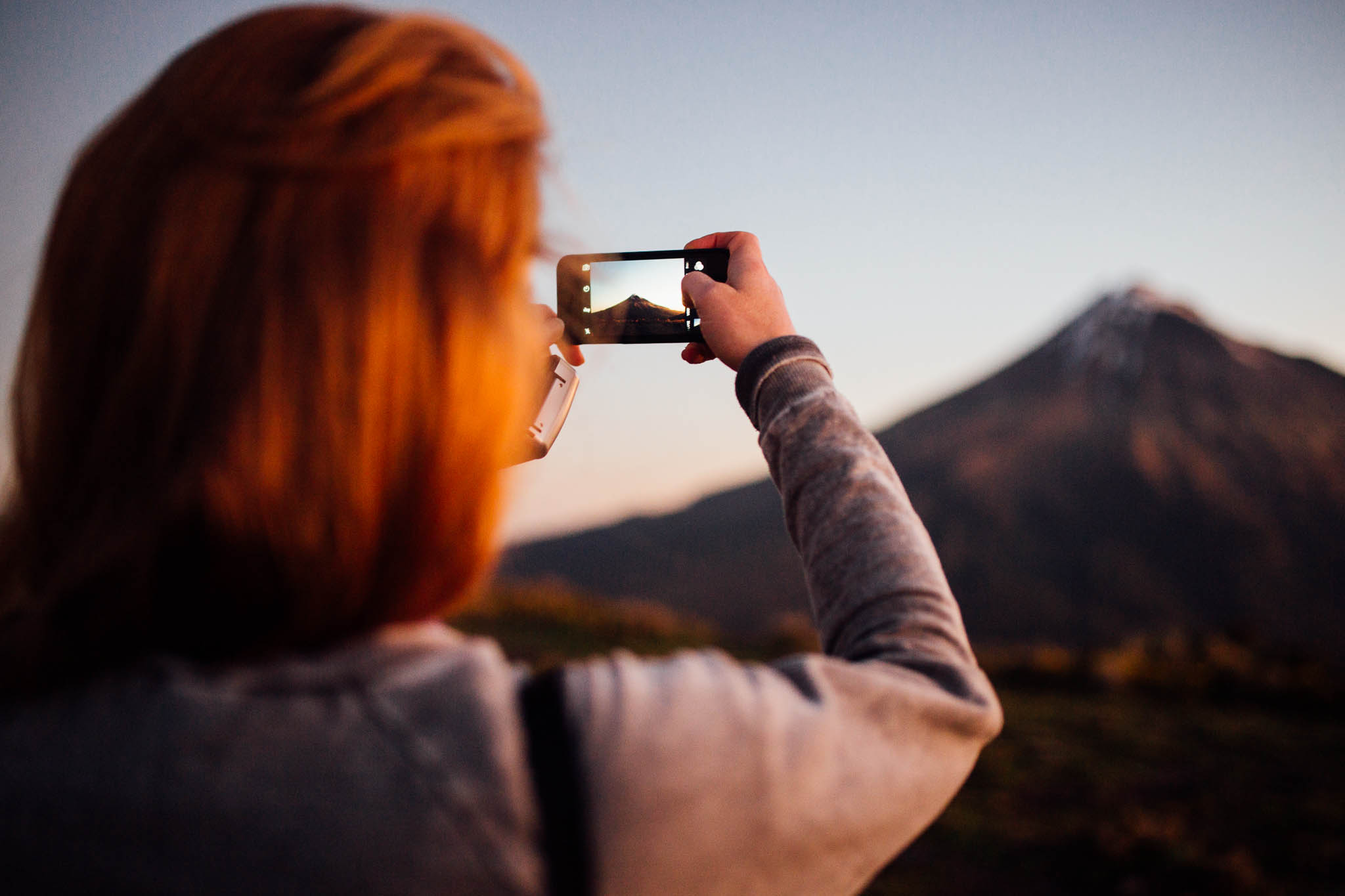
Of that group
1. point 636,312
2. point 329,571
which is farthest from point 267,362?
point 636,312

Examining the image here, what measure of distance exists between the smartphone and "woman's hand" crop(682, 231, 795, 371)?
0.06m

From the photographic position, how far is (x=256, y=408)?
65cm

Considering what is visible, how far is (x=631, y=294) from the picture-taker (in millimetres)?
1431

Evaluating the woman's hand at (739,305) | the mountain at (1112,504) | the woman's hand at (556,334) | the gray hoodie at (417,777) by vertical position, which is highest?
the woman's hand at (739,305)

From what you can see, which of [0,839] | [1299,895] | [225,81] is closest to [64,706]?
[0,839]

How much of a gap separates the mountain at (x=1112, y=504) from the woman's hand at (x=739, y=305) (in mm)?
7753

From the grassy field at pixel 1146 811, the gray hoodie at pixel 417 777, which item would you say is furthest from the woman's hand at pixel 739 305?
the grassy field at pixel 1146 811

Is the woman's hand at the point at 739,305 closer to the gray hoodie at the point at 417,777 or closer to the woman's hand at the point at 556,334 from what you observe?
the woman's hand at the point at 556,334

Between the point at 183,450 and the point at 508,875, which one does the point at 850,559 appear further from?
the point at 183,450

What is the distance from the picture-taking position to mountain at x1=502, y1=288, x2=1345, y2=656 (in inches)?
354

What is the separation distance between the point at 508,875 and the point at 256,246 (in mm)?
545

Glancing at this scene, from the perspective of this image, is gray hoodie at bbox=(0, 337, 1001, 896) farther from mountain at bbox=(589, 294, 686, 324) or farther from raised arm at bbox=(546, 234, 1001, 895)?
mountain at bbox=(589, 294, 686, 324)

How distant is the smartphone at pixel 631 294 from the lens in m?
1.38

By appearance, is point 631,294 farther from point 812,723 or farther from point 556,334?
point 812,723
